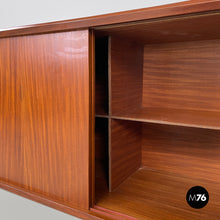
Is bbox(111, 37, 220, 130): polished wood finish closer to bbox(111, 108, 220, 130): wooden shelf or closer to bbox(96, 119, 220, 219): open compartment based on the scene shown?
bbox(111, 108, 220, 130): wooden shelf

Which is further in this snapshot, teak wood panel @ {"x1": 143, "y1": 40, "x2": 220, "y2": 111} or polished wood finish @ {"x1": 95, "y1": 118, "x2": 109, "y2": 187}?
polished wood finish @ {"x1": 95, "y1": 118, "x2": 109, "y2": 187}

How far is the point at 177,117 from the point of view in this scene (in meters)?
1.22

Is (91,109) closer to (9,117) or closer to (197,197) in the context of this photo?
(9,117)

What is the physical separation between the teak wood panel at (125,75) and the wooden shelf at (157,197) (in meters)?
0.40

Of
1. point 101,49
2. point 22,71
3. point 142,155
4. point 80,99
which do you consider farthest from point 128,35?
point 142,155

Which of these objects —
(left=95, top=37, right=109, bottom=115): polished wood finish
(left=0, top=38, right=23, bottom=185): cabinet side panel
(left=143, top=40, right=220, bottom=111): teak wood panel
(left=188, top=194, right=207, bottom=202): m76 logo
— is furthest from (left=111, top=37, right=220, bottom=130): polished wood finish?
(left=0, top=38, right=23, bottom=185): cabinet side panel

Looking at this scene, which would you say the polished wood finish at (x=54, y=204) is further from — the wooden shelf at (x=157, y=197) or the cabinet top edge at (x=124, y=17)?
the cabinet top edge at (x=124, y=17)

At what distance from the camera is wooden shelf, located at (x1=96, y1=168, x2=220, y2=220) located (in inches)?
44.8

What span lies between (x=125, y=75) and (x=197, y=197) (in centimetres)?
68

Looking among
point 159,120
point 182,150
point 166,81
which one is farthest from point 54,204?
point 166,81

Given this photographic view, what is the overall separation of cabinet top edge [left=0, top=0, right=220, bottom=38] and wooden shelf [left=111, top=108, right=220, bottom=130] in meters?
0.43

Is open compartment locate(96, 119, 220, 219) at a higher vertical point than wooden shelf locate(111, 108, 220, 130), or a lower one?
lower

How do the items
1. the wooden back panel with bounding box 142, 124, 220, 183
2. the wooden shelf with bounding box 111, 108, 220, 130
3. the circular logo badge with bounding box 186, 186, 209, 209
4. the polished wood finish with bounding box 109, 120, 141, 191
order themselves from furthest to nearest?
the wooden back panel with bounding box 142, 124, 220, 183, the polished wood finish with bounding box 109, 120, 141, 191, the circular logo badge with bounding box 186, 186, 209, 209, the wooden shelf with bounding box 111, 108, 220, 130

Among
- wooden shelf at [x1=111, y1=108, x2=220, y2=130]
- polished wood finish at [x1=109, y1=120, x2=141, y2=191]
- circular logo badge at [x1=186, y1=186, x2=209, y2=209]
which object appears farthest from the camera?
polished wood finish at [x1=109, y1=120, x2=141, y2=191]
